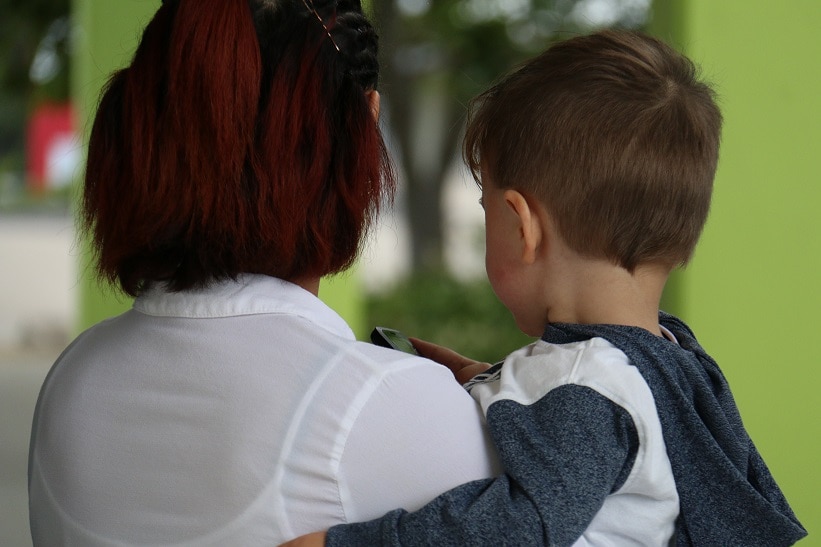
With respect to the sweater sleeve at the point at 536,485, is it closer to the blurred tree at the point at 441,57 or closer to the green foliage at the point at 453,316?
the green foliage at the point at 453,316

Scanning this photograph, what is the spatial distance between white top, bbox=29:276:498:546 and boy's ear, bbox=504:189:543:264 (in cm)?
31

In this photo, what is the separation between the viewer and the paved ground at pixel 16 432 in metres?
5.19

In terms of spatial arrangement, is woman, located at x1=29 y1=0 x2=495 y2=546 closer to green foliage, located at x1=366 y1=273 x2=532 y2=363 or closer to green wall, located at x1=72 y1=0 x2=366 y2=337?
green wall, located at x1=72 y1=0 x2=366 y2=337

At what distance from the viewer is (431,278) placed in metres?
8.81

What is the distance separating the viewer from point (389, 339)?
1590 millimetres

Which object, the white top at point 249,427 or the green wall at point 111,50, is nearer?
the white top at point 249,427

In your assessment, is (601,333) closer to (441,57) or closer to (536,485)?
(536,485)

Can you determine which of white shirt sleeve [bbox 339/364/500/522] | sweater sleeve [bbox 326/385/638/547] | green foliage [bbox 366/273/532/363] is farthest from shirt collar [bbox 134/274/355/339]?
green foliage [bbox 366/273/532/363]

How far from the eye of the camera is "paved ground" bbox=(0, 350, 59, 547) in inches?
204

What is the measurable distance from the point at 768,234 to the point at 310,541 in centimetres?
256

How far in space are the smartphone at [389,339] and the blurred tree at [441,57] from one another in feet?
21.1

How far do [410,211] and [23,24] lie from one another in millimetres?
4356

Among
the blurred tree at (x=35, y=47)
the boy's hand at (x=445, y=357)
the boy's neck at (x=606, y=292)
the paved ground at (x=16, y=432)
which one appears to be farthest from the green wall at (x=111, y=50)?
the blurred tree at (x=35, y=47)

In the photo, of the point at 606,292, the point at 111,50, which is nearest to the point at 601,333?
the point at 606,292
